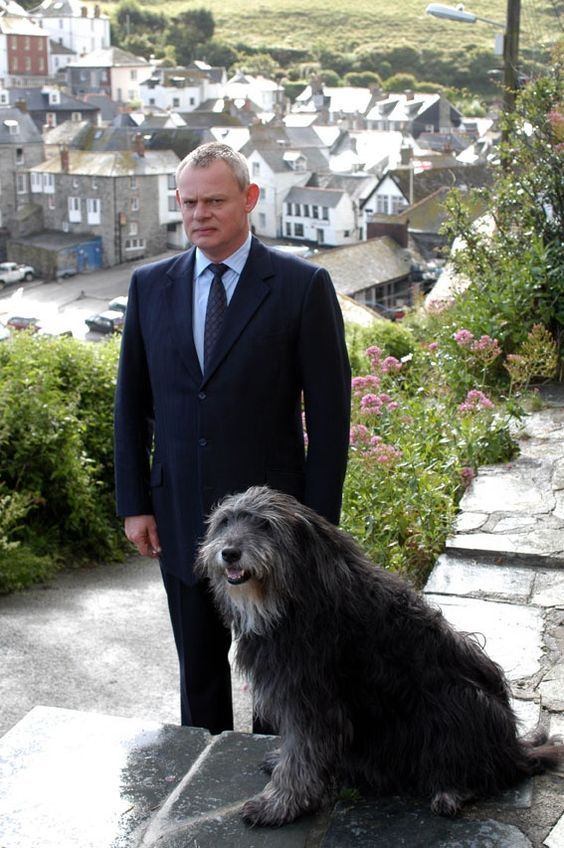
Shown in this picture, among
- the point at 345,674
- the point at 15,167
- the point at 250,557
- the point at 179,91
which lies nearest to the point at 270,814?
the point at 345,674

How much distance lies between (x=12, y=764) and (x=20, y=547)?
13.2 ft

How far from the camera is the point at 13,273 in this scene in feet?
160

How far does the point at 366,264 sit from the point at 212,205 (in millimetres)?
33120

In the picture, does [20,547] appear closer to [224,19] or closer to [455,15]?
[455,15]

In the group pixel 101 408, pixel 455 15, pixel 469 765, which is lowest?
pixel 101 408

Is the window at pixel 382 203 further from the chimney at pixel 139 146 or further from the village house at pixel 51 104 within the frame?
the village house at pixel 51 104

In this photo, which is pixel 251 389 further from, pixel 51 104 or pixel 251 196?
pixel 51 104

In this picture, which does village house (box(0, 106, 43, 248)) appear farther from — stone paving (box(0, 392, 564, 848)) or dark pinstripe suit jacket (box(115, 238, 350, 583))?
stone paving (box(0, 392, 564, 848))

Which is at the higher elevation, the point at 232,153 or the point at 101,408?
the point at 232,153

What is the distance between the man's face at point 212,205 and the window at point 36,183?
53801mm

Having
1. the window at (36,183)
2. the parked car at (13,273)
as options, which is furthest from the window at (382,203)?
the window at (36,183)

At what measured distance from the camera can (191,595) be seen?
10.6 ft

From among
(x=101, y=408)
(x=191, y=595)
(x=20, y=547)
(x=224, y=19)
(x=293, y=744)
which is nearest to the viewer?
(x=293, y=744)

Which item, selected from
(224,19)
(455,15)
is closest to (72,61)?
(224,19)
